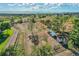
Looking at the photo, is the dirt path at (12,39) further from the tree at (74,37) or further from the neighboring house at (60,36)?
the tree at (74,37)

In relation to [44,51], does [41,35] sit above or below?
above

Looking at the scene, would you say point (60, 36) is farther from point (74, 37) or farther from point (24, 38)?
point (24, 38)

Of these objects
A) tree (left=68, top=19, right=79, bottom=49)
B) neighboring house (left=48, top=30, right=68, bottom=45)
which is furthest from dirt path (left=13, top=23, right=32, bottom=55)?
tree (left=68, top=19, right=79, bottom=49)

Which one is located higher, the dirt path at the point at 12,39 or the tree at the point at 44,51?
the dirt path at the point at 12,39

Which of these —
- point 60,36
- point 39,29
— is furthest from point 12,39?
point 60,36

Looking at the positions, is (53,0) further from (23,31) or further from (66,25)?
(23,31)

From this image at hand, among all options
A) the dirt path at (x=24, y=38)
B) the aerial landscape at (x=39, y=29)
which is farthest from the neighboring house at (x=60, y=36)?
the dirt path at (x=24, y=38)

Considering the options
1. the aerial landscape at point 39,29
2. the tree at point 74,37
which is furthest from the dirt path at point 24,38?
the tree at point 74,37
